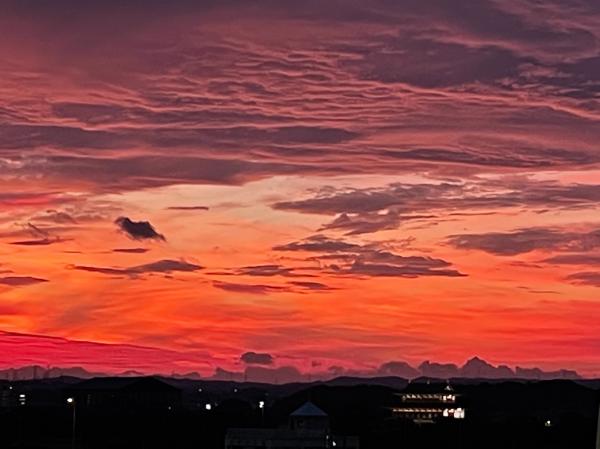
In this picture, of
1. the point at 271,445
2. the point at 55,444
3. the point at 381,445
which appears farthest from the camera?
the point at 55,444

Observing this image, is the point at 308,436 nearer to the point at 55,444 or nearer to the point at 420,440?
the point at 420,440

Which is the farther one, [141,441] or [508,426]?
[508,426]

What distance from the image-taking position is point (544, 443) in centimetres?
17038

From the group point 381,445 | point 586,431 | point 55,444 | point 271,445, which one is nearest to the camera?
point 271,445

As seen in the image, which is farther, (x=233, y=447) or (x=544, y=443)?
(x=544, y=443)

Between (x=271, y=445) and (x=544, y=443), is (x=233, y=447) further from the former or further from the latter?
(x=544, y=443)

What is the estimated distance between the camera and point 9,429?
193625 mm

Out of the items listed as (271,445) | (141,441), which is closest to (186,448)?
(141,441)

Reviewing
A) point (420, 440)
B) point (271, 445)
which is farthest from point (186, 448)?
point (271, 445)

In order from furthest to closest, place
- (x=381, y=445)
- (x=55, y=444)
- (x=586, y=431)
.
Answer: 1. (x=586, y=431)
2. (x=55, y=444)
3. (x=381, y=445)

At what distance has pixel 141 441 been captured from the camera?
170625mm

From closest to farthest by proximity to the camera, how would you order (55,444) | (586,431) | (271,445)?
(271,445)
(55,444)
(586,431)

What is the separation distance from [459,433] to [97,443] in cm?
4231

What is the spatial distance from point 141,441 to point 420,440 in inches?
1253
